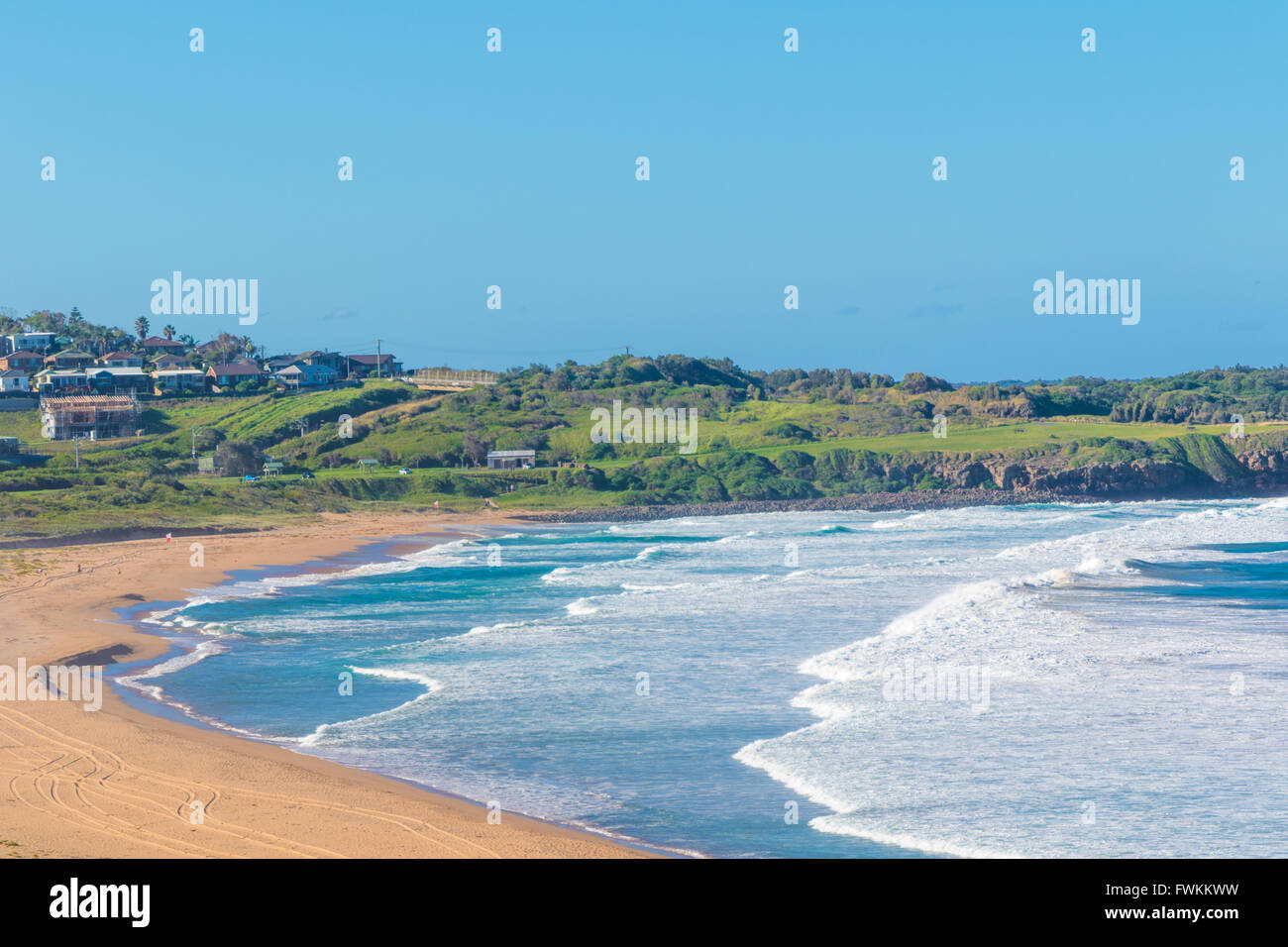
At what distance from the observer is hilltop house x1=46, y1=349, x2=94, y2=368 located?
95000 millimetres

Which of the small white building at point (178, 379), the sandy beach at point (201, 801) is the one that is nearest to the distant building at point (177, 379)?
the small white building at point (178, 379)

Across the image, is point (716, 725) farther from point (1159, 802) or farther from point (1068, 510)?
point (1068, 510)

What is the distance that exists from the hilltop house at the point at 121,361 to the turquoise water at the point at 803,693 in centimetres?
6477

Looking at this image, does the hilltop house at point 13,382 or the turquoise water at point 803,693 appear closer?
the turquoise water at point 803,693

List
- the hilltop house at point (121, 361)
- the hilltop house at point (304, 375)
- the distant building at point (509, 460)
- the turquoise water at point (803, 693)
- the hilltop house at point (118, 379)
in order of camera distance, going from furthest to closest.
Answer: the hilltop house at point (304, 375) → the hilltop house at point (121, 361) → the hilltop house at point (118, 379) → the distant building at point (509, 460) → the turquoise water at point (803, 693)

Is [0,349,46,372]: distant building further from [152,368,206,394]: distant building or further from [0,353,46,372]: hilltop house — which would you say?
[152,368,206,394]: distant building

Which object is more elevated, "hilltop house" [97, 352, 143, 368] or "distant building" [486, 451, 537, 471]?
"hilltop house" [97, 352, 143, 368]

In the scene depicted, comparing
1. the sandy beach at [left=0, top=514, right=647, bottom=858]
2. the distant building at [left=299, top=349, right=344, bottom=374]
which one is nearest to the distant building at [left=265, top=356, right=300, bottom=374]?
the distant building at [left=299, top=349, right=344, bottom=374]

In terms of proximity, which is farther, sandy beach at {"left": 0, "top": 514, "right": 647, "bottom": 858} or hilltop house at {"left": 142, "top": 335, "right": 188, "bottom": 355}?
hilltop house at {"left": 142, "top": 335, "right": 188, "bottom": 355}

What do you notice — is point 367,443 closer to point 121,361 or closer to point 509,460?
point 509,460

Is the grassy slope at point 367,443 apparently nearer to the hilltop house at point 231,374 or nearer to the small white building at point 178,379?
the small white building at point 178,379

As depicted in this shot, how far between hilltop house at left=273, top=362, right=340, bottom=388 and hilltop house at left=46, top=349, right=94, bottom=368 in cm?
1499

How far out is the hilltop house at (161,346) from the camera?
110 metres
